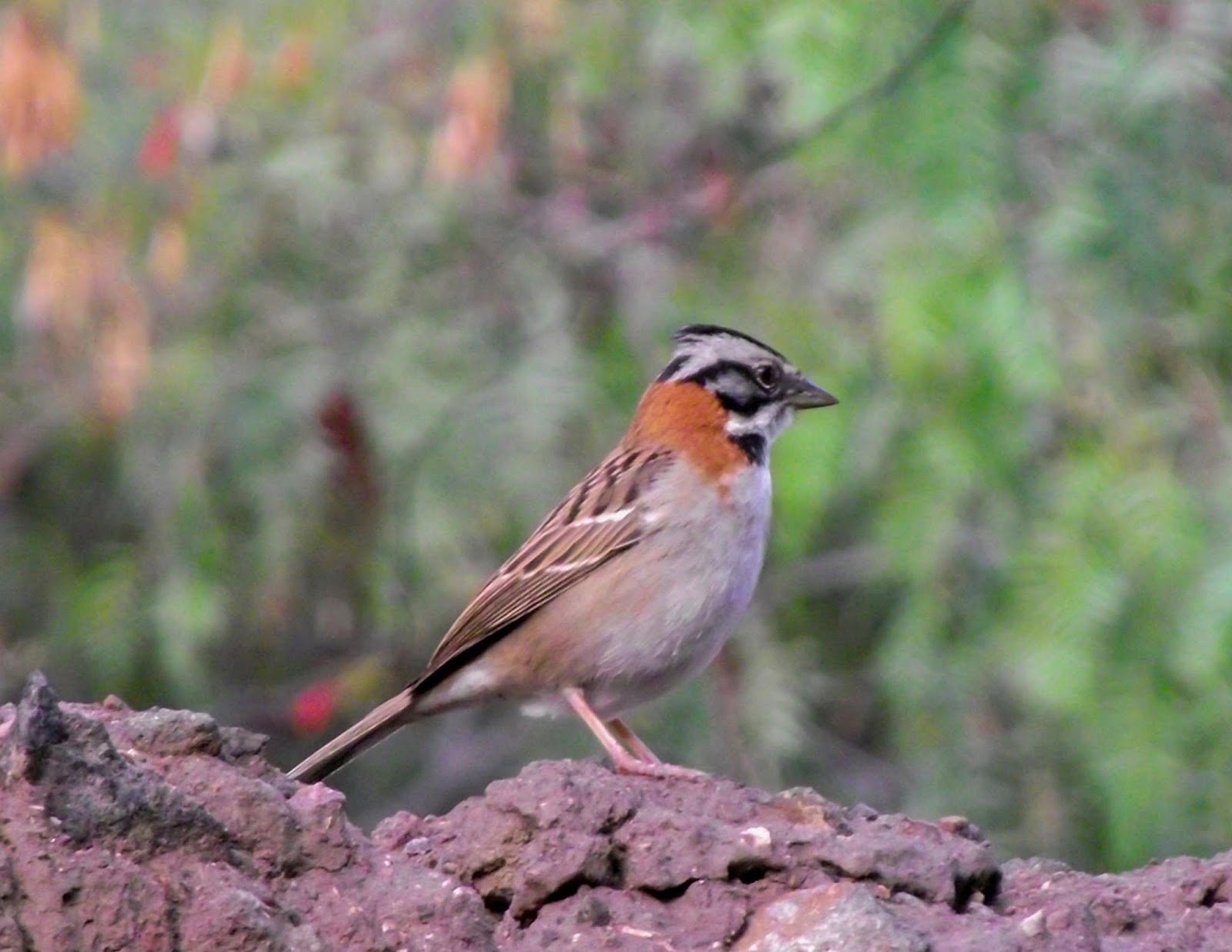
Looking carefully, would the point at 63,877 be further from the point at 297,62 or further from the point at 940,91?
the point at 297,62

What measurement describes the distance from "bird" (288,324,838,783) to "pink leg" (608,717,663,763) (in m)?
0.02

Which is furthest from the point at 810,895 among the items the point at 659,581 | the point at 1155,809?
the point at 1155,809

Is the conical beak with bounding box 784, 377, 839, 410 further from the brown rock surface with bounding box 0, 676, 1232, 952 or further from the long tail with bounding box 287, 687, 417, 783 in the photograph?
the brown rock surface with bounding box 0, 676, 1232, 952

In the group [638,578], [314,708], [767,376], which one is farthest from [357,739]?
[314,708]

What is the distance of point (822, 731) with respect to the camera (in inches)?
444

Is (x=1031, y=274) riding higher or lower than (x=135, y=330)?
lower

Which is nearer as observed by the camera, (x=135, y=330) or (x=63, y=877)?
(x=63, y=877)

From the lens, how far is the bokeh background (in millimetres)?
8195

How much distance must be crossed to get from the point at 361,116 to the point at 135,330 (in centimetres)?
159

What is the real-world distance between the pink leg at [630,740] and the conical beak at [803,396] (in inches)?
42.2

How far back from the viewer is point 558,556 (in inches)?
257

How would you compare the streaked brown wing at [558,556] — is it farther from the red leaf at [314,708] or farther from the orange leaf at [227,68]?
the orange leaf at [227,68]

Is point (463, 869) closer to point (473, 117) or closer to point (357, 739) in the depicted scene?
point (357, 739)

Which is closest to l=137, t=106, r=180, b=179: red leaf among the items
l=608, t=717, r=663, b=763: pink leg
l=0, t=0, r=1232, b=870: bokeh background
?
l=0, t=0, r=1232, b=870: bokeh background
